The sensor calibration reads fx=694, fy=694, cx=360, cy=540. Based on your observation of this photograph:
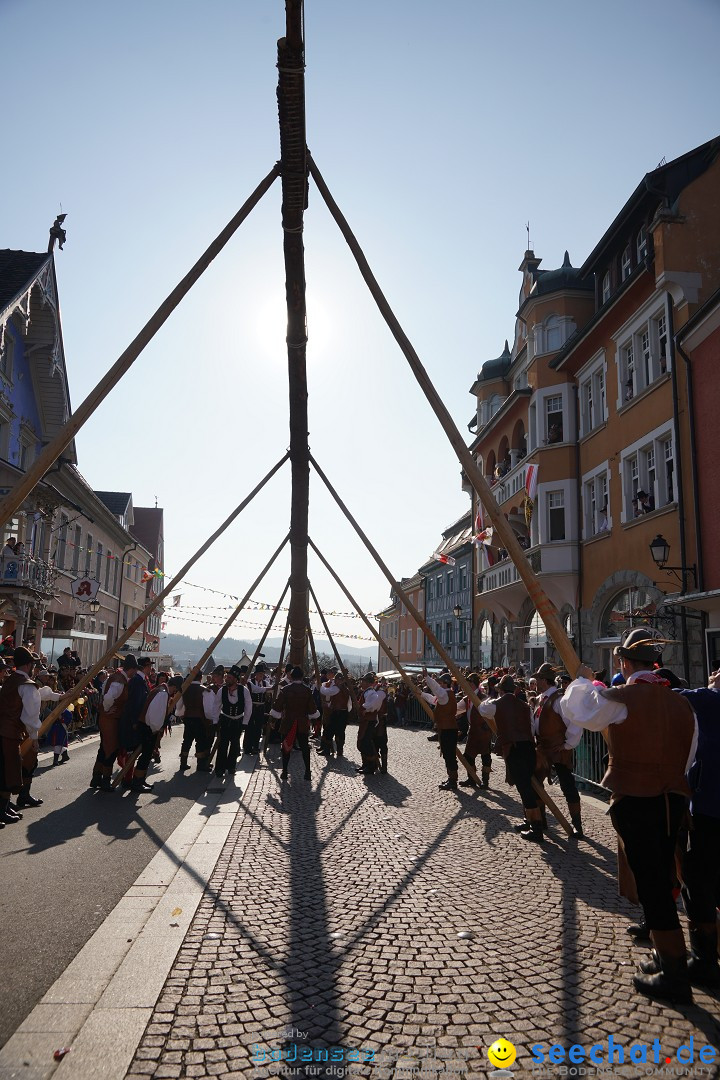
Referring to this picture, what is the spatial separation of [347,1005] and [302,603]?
13.3 meters

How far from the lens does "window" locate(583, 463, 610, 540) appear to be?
18.6 m

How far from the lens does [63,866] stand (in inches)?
233

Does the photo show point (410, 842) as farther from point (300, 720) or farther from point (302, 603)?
point (302, 603)

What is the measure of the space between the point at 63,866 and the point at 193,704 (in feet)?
21.1

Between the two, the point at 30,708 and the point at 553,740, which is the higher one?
the point at 30,708

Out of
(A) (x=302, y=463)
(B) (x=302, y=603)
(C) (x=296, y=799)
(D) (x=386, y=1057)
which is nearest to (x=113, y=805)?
(C) (x=296, y=799)

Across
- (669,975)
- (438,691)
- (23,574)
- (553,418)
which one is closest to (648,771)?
(669,975)

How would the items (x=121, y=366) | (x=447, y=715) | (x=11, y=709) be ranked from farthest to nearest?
(x=447, y=715)
(x=11, y=709)
(x=121, y=366)

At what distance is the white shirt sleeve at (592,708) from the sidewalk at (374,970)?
1.39m

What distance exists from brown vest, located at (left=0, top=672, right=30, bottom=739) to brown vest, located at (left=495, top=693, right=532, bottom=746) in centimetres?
505

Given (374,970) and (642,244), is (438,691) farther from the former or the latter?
(642,244)

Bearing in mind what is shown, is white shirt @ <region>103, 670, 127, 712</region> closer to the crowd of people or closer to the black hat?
the crowd of people

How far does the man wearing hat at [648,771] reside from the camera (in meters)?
3.90

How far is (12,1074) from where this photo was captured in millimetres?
2799
